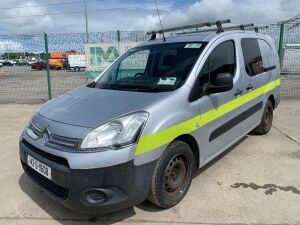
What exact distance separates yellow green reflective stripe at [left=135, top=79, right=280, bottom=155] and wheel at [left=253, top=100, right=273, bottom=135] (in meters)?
1.16

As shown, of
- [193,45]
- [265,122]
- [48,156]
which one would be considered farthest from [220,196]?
[265,122]

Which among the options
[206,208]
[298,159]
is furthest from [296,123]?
[206,208]

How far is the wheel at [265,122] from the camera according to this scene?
19.6 ft

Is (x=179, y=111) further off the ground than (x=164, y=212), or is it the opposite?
(x=179, y=111)

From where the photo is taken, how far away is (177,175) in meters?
3.68

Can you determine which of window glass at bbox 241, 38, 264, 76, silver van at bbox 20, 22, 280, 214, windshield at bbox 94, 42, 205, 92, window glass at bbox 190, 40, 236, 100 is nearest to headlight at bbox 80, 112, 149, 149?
silver van at bbox 20, 22, 280, 214

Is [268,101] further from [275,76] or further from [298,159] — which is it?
[298,159]

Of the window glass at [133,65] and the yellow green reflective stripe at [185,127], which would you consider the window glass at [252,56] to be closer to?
the yellow green reflective stripe at [185,127]

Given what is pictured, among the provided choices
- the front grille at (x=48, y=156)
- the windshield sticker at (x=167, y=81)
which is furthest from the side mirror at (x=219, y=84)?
the front grille at (x=48, y=156)

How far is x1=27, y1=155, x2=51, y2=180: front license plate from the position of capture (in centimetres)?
315

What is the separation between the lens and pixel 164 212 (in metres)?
3.52

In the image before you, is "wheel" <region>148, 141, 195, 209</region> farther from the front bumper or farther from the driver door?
the driver door

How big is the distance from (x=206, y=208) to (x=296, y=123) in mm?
4581

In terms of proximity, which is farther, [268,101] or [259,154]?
[268,101]
